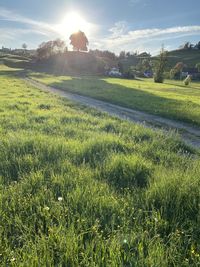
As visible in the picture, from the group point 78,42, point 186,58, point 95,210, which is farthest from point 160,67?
point 186,58

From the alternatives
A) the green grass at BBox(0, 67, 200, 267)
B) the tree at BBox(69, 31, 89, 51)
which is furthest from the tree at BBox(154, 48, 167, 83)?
the tree at BBox(69, 31, 89, 51)

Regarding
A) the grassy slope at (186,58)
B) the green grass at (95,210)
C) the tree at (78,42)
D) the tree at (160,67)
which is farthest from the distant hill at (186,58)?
the green grass at (95,210)

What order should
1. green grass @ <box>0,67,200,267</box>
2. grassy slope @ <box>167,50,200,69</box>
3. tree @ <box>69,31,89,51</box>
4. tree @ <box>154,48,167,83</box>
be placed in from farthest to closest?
grassy slope @ <box>167,50,200,69</box> → tree @ <box>69,31,89,51</box> → tree @ <box>154,48,167,83</box> → green grass @ <box>0,67,200,267</box>

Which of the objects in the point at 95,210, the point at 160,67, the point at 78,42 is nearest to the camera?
the point at 95,210

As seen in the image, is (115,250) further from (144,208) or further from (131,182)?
(131,182)

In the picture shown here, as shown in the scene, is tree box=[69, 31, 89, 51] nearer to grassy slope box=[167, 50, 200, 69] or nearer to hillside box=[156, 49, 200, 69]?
hillside box=[156, 49, 200, 69]

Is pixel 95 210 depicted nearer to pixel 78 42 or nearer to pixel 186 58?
pixel 78 42

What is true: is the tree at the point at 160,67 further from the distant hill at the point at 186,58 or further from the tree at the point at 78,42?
the distant hill at the point at 186,58

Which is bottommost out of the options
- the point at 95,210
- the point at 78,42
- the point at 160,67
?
the point at 160,67

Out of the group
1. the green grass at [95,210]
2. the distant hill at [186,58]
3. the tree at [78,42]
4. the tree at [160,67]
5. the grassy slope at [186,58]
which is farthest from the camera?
the grassy slope at [186,58]

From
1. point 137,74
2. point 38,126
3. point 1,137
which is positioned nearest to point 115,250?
point 1,137

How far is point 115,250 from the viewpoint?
335 cm

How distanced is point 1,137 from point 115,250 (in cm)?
659

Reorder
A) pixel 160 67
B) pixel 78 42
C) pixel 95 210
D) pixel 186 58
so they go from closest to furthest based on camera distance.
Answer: pixel 95 210 → pixel 160 67 → pixel 78 42 → pixel 186 58
